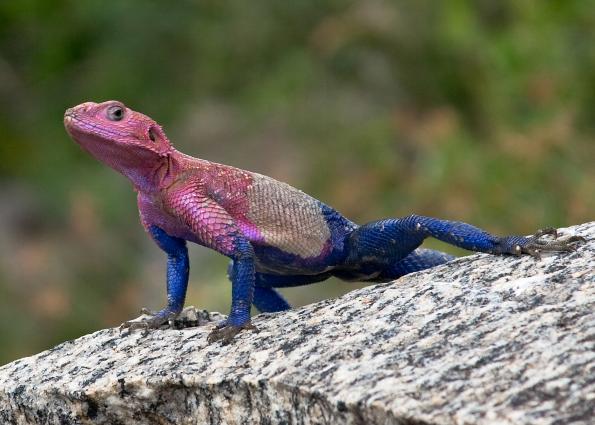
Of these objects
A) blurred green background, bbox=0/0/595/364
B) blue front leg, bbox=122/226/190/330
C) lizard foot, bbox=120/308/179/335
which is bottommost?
lizard foot, bbox=120/308/179/335

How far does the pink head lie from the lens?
109 inches

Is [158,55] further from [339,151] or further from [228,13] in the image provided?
[339,151]

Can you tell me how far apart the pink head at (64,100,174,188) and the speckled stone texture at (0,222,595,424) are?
0.47m

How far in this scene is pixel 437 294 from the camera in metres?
2.36

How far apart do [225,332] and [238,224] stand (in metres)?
0.39

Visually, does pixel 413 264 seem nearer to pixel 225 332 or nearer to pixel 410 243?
pixel 410 243

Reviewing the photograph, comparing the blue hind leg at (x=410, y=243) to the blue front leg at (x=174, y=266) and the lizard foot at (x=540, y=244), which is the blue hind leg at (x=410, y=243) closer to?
the lizard foot at (x=540, y=244)

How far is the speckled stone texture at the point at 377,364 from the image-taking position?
73.6 inches

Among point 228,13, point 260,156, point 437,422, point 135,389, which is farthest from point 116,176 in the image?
point 437,422

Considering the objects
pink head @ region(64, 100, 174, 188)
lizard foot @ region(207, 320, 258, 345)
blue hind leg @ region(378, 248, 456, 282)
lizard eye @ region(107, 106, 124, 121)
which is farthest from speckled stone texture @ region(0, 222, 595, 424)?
lizard eye @ region(107, 106, 124, 121)

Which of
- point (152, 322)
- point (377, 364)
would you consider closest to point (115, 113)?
point (152, 322)

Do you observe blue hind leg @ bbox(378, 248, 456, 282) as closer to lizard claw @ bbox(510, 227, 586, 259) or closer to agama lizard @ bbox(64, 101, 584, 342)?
agama lizard @ bbox(64, 101, 584, 342)

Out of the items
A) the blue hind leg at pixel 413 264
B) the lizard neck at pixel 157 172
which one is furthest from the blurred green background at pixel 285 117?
the lizard neck at pixel 157 172

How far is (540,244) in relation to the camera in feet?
8.19
